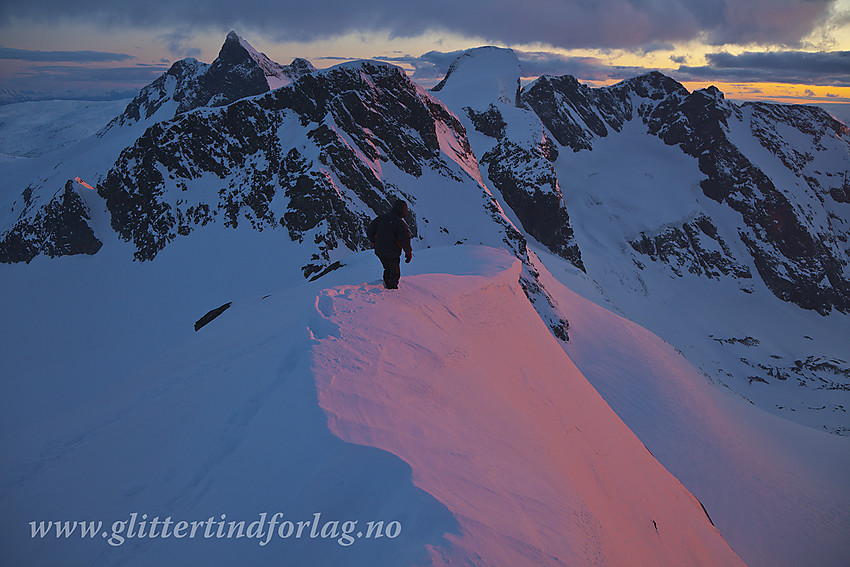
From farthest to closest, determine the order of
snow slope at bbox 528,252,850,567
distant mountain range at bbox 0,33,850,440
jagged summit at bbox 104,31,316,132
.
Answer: jagged summit at bbox 104,31,316,132 → distant mountain range at bbox 0,33,850,440 → snow slope at bbox 528,252,850,567

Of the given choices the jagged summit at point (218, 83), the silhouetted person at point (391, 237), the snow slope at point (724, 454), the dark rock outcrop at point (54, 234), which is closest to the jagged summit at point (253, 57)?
the jagged summit at point (218, 83)

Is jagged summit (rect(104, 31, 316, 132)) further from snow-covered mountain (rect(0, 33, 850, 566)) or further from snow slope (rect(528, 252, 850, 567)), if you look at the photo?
snow slope (rect(528, 252, 850, 567))

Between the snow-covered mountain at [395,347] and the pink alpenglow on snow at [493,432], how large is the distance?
5 cm

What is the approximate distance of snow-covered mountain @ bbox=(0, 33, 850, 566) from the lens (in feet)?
16.1

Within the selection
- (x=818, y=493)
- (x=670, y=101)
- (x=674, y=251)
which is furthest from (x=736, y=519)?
(x=670, y=101)

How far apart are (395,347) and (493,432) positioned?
7.37 ft

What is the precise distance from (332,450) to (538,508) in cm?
262

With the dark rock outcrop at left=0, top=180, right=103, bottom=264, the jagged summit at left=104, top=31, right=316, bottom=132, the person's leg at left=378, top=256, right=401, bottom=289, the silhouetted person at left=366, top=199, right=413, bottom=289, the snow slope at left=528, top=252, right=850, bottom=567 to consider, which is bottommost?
the snow slope at left=528, top=252, right=850, bottom=567

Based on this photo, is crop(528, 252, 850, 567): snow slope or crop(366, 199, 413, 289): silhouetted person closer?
crop(366, 199, 413, 289): silhouetted person

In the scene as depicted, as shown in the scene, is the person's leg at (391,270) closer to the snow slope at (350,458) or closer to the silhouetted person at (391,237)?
the silhouetted person at (391,237)

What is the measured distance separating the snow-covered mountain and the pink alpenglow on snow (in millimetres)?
54

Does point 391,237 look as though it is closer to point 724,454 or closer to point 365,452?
point 365,452

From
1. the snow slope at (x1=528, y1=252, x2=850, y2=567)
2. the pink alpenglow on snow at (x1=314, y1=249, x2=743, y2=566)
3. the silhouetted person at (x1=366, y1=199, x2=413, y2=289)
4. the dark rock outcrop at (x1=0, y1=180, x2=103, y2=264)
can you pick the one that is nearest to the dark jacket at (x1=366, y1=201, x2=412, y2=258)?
the silhouetted person at (x1=366, y1=199, x2=413, y2=289)

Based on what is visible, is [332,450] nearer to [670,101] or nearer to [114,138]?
[114,138]
